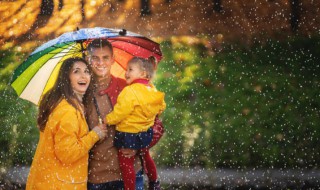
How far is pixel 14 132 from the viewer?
7090 mm

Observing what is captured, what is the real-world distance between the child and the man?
0.04 meters

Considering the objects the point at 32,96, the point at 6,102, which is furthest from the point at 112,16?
the point at 32,96

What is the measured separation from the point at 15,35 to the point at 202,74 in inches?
140

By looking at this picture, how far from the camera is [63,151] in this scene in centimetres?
295

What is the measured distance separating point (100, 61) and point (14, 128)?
441 cm

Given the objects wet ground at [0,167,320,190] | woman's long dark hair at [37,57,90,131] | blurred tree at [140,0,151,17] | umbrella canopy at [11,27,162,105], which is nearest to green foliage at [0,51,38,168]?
wet ground at [0,167,320,190]

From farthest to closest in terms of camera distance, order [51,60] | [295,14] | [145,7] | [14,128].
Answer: [145,7]
[295,14]
[14,128]
[51,60]

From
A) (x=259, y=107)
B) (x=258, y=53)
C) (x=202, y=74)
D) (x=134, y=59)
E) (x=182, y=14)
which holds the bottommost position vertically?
(x=134, y=59)

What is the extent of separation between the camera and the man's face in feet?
10.4

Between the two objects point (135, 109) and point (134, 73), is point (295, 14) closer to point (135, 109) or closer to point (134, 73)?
point (134, 73)

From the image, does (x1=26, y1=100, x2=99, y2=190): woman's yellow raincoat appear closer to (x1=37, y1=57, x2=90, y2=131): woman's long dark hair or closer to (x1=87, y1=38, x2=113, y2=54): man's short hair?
(x1=37, y1=57, x2=90, y2=131): woman's long dark hair

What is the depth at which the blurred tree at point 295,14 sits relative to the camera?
854 centimetres

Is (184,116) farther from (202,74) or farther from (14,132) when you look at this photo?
(14,132)

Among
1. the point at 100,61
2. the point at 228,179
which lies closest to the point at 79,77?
the point at 100,61
